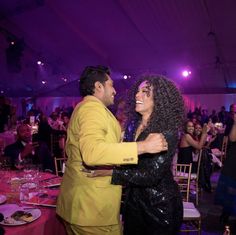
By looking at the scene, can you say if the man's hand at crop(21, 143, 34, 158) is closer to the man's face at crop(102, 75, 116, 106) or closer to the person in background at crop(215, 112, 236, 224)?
the man's face at crop(102, 75, 116, 106)

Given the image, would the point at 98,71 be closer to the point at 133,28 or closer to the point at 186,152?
the point at 186,152

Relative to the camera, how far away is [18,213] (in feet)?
5.76

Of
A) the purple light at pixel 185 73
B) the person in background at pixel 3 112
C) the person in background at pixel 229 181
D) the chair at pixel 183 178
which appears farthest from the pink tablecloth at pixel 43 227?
the purple light at pixel 185 73

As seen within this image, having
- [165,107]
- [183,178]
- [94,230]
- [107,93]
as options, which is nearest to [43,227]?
[94,230]

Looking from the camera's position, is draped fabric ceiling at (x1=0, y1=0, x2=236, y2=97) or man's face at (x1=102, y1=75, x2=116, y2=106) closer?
man's face at (x1=102, y1=75, x2=116, y2=106)

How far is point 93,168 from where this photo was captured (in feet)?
5.20

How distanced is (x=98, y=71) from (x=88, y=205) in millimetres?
763

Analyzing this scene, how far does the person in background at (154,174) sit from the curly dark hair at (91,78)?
0.84 feet

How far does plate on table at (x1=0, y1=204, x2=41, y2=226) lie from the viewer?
5.51 ft

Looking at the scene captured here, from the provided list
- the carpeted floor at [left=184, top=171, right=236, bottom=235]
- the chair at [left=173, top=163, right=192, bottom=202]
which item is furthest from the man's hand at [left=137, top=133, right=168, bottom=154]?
the carpeted floor at [left=184, top=171, right=236, bottom=235]

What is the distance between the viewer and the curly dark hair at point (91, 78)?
68.6 inches

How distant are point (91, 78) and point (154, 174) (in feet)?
2.17

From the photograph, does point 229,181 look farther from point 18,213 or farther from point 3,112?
point 3,112

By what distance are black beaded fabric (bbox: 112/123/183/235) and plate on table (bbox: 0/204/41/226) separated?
1.82 feet
